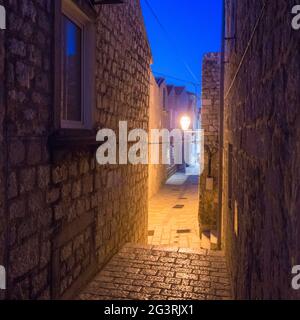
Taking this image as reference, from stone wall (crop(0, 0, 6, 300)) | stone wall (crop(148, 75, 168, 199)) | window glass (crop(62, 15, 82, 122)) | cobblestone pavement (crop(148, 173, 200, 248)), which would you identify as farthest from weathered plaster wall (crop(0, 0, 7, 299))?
stone wall (crop(148, 75, 168, 199))

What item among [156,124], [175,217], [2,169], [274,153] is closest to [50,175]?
[2,169]

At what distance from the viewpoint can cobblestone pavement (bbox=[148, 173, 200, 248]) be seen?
384 inches

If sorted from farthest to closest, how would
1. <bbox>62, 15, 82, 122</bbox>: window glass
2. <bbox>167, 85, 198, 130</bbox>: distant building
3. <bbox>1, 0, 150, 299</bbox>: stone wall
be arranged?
<bbox>167, 85, 198, 130</bbox>: distant building < <bbox>62, 15, 82, 122</bbox>: window glass < <bbox>1, 0, 150, 299</bbox>: stone wall

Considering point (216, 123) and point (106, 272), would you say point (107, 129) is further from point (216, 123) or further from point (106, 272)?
point (216, 123)

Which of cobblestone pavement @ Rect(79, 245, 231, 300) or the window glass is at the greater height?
the window glass

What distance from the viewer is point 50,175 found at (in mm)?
3230

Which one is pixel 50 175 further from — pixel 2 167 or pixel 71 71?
pixel 71 71

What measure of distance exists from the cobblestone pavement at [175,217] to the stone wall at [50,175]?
4.14 meters

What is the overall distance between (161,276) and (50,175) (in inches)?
84.6

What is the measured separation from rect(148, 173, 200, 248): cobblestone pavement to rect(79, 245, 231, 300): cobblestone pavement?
12.7ft

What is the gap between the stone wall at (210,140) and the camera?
33.6 ft

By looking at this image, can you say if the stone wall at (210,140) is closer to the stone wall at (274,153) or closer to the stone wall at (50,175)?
the stone wall at (50,175)

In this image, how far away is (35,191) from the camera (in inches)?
117

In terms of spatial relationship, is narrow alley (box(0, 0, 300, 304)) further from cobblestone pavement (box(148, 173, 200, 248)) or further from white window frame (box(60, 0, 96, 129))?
cobblestone pavement (box(148, 173, 200, 248))
